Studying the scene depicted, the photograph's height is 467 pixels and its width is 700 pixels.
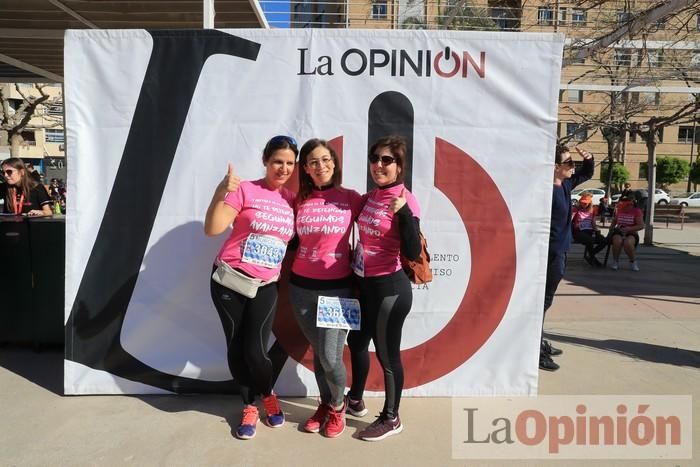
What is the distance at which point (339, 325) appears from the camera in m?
2.96

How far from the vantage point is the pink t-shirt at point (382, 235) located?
9.55ft

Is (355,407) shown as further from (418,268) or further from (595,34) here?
(595,34)

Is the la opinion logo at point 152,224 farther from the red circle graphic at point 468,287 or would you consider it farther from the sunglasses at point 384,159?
the sunglasses at point 384,159

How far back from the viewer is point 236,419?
11.2 feet

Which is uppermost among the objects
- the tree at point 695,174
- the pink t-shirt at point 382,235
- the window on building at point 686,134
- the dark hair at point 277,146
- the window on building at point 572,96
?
the window on building at point 572,96

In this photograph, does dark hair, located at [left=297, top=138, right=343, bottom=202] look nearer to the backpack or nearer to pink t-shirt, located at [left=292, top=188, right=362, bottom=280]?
pink t-shirt, located at [left=292, top=188, right=362, bottom=280]

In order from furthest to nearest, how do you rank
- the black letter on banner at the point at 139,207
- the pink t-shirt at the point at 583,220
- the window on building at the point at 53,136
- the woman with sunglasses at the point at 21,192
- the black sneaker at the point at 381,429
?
the window on building at the point at 53,136, the pink t-shirt at the point at 583,220, the woman with sunglasses at the point at 21,192, the black letter on banner at the point at 139,207, the black sneaker at the point at 381,429

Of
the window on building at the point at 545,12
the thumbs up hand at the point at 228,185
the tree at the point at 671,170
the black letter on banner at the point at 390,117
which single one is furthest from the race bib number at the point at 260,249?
the tree at the point at 671,170

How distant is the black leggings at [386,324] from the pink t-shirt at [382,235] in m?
0.06

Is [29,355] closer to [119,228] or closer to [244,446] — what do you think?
[119,228]

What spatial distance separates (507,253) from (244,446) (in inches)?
84.5

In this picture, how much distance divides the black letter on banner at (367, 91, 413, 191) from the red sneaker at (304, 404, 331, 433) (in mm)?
1639

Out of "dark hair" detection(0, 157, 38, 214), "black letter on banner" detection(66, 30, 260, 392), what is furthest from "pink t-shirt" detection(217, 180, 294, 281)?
"dark hair" detection(0, 157, 38, 214)

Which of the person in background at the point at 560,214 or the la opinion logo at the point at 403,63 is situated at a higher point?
the la opinion logo at the point at 403,63
